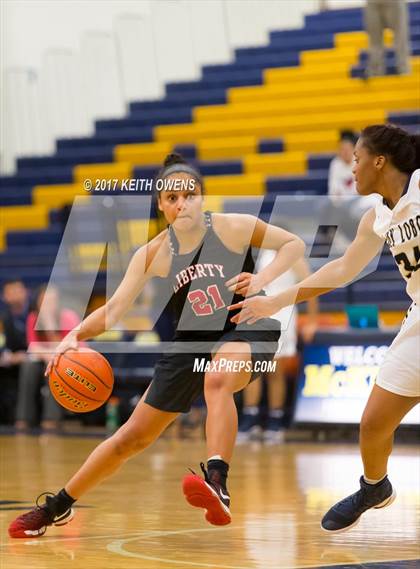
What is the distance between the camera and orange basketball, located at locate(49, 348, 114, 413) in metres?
5.54

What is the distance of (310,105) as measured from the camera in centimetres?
1734

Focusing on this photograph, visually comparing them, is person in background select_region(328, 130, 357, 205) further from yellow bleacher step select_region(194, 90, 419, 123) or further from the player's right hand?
the player's right hand

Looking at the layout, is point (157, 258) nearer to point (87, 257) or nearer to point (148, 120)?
point (87, 257)

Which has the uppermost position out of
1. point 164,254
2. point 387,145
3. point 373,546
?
point 387,145

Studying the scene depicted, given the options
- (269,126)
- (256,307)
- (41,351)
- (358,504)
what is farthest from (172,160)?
(269,126)

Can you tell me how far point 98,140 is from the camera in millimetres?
19188

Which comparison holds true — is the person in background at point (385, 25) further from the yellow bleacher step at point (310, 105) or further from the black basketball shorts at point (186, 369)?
the black basketball shorts at point (186, 369)

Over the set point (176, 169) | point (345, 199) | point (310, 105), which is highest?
point (176, 169)

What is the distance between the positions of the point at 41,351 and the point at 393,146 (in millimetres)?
8834

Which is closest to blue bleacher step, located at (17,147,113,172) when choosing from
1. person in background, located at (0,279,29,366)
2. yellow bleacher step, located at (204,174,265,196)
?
yellow bleacher step, located at (204,174,265,196)

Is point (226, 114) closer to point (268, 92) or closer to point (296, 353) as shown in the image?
point (268, 92)

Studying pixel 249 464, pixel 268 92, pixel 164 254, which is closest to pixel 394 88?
pixel 268 92

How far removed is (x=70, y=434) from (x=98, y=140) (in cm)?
686

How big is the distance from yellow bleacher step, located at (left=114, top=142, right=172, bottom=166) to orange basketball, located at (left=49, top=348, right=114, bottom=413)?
1239 centimetres
